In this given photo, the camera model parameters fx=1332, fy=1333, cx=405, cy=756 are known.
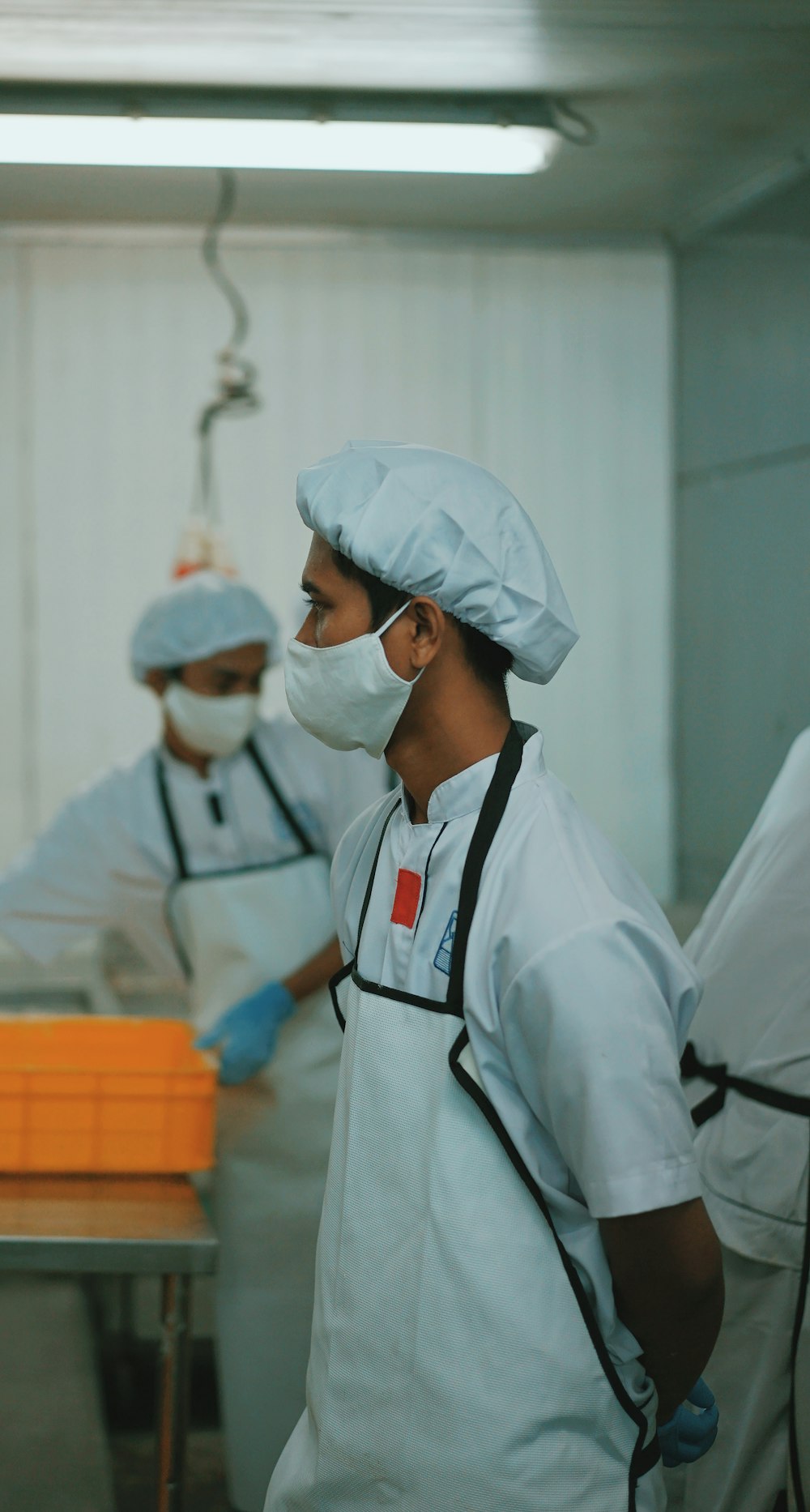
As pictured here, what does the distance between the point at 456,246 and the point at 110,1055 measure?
188 cm

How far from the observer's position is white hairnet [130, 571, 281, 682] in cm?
221

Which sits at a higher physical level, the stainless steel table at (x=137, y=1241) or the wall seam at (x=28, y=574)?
the wall seam at (x=28, y=574)

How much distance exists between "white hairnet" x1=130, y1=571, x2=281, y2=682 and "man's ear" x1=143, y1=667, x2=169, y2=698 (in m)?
0.04

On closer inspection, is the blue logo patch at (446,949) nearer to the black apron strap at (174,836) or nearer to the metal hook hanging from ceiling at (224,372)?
the black apron strap at (174,836)

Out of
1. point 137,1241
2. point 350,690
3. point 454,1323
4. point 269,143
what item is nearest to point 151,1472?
point 137,1241

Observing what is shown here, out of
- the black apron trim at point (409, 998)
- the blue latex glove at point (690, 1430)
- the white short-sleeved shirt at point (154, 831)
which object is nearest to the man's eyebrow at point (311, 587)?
the black apron trim at point (409, 998)

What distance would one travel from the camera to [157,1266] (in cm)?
151

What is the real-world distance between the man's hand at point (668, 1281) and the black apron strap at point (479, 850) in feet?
0.66

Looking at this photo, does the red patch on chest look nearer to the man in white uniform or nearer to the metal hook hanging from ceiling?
the man in white uniform

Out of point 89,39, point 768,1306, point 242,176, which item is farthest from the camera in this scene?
point 242,176

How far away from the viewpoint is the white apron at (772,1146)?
134cm

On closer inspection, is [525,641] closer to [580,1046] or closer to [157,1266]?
[580,1046]

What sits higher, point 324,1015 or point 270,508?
point 270,508

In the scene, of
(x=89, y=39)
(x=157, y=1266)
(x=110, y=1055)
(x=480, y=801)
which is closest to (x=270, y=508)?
(x=89, y=39)
